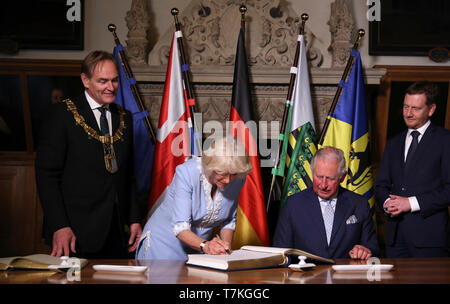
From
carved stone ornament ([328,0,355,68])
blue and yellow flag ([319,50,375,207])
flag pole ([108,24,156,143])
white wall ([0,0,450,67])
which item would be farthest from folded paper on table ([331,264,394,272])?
white wall ([0,0,450,67])

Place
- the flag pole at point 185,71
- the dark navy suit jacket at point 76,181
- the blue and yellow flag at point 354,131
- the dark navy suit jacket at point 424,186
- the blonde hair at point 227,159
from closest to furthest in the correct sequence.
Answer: the blonde hair at point 227,159 → the dark navy suit jacket at point 76,181 → the dark navy suit jacket at point 424,186 → the blue and yellow flag at point 354,131 → the flag pole at point 185,71

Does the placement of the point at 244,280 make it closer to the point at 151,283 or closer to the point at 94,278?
the point at 151,283

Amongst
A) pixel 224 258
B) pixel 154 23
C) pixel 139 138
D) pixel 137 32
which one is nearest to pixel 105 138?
pixel 224 258

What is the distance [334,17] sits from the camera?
4.63m

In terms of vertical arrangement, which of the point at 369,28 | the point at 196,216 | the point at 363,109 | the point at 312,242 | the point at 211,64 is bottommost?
the point at 312,242

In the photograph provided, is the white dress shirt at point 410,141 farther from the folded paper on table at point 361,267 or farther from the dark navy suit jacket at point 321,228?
the folded paper on table at point 361,267

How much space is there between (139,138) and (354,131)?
1.71 meters

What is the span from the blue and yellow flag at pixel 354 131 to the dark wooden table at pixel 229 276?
2014 mm

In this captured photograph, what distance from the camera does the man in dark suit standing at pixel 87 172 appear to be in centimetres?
Answer: 256

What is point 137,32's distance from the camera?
15.0ft

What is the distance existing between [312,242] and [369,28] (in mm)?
2962

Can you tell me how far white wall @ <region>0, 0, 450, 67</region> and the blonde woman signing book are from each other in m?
2.87

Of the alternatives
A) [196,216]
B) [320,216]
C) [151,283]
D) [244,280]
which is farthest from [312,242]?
[151,283]

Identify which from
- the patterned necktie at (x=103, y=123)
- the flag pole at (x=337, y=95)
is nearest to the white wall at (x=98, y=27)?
the flag pole at (x=337, y=95)
